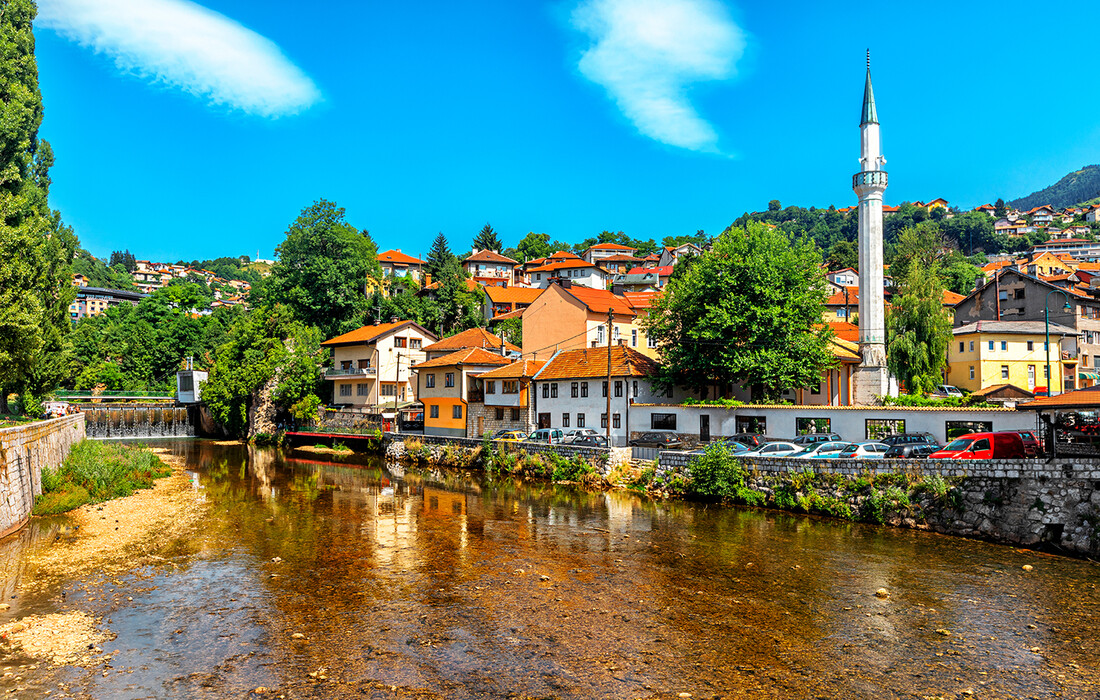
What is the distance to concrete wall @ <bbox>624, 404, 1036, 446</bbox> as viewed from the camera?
29.5 meters

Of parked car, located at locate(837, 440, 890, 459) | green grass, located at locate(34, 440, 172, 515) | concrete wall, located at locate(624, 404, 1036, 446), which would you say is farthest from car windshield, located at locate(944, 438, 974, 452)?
green grass, located at locate(34, 440, 172, 515)

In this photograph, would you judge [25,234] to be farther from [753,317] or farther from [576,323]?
[576,323]

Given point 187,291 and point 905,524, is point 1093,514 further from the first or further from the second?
point 187,291

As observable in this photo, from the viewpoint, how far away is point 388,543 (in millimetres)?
23719

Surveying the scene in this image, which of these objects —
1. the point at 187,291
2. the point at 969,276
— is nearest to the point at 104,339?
the point at 187,291

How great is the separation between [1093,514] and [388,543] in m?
23.5

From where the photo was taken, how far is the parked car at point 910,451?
2778 cm

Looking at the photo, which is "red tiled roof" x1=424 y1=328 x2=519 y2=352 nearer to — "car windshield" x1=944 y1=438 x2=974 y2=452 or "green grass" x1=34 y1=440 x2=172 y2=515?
"green grass" x1=34 y1=440 x2=172 y2=515

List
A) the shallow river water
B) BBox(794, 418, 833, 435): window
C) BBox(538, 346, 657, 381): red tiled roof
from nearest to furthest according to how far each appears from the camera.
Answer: the shallow river water < BBox(794, 418, 833, 435): window < BBox(538, 346, 657, 381): red tiled roof

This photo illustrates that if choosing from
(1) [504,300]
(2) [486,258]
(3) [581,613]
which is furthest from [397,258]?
(3) [581,613]

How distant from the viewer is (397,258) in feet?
404

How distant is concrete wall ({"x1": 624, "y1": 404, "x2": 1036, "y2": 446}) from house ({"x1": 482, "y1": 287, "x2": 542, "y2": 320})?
49044 millimetres

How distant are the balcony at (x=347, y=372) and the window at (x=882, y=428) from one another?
1761 inches

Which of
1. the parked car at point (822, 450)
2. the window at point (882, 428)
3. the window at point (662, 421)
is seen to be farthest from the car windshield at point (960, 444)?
the window at point (662, 421)
